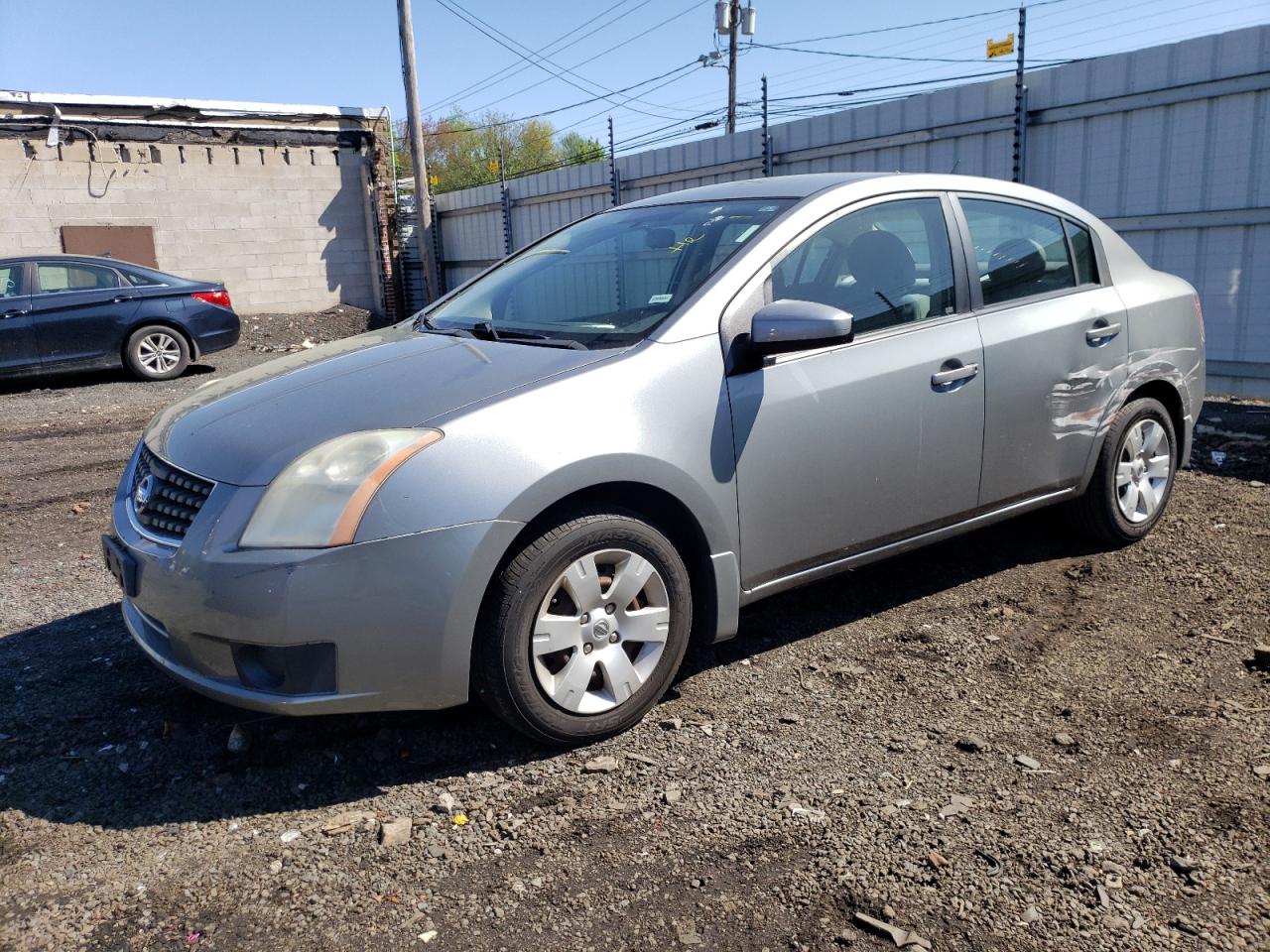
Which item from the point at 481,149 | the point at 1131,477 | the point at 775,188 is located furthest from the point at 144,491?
the point at 481,149

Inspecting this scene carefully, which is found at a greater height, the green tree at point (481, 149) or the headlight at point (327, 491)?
the green tree at point (481, 149)

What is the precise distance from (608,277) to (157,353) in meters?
10.1

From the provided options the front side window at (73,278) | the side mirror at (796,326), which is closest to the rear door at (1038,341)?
the side mirror at (796,326)

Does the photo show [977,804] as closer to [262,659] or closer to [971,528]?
[971,528]

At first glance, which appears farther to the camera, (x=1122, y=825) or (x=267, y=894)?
(x=1122, y=825)

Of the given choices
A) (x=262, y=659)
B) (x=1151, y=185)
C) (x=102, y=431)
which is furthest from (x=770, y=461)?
(x=102, y=431)

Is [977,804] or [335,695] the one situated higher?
[335,695]

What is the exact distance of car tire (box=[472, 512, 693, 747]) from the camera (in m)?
2.92

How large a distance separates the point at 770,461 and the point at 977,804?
3.99 feet

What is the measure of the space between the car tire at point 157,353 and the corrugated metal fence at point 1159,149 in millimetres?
8028

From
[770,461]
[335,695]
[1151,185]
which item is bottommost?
[335,695]

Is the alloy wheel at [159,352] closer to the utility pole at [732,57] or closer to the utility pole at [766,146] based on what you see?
the utility pole at [766,146]

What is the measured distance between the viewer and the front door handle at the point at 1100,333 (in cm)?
436

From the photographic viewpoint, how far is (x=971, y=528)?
416 cm
